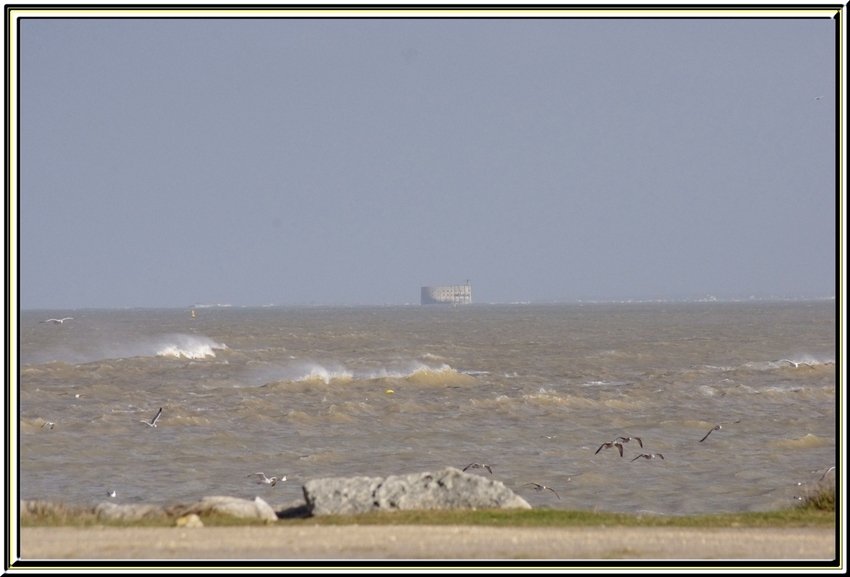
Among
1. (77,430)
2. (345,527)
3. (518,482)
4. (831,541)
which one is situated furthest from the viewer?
(77,430)

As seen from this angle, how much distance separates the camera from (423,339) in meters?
76.6

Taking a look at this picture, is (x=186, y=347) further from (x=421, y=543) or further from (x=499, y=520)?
(x=421, y=543)

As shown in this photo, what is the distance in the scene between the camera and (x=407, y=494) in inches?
457

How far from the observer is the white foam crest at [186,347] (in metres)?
57.4

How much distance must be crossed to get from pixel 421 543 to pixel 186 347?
56.7 meters

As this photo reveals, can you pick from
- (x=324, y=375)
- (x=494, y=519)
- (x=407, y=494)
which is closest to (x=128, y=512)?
(x=407, y=494)

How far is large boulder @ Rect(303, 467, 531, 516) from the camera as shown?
11.4 meters

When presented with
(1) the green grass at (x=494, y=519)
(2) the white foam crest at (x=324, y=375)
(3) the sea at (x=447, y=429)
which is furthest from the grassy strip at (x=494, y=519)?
Result: (2) the white foam crest at (x=324, y=375)

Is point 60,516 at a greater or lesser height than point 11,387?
lesser

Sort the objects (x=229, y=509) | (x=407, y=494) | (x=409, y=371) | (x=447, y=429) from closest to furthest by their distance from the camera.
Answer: (x=229, y=509)
(x=407, y=494)
(x=447, y=429)
(x=409, y=371)

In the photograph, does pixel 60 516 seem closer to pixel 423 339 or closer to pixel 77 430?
pixel 77 430
